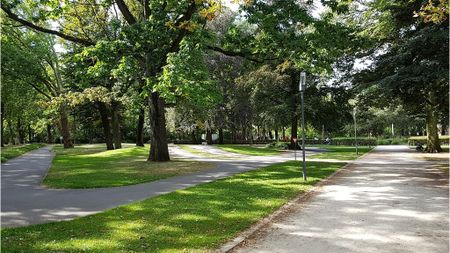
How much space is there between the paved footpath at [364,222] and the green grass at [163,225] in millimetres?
617

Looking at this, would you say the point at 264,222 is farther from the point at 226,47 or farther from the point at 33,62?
the point at 33,62

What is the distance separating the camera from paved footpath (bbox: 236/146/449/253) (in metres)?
5.28

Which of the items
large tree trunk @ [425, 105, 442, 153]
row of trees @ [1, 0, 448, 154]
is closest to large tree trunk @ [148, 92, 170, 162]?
row of trees @ [1, 0, 448, 154]

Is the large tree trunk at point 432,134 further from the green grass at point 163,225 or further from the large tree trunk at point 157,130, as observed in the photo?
the green grass at point 163,225

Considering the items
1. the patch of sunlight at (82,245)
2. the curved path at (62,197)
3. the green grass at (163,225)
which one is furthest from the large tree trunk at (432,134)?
the patch of sunlight at (82,245)

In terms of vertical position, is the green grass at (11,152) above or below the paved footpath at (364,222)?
above

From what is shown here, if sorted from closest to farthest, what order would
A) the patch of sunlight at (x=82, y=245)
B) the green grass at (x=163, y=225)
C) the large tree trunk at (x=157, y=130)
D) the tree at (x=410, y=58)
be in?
the patch of sunlight at (x=82, y=245) → the green grass at (x=163, y=225) → the tree at (x=410, y=58) → the large tree trunk at (x=157, y=130)

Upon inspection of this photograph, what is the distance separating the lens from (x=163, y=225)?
638 centimetres

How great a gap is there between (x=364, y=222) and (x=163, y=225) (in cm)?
345

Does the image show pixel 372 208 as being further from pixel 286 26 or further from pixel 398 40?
pixel 398 40

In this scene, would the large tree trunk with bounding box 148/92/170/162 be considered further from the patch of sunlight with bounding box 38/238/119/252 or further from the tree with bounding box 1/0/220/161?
the patch of sunlight with bounding box 38/238/119/252

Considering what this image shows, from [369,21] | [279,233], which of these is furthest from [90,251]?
[369,21]

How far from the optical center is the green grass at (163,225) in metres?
5.28

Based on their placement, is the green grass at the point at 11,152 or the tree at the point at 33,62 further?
the tree at the point at 33,62
